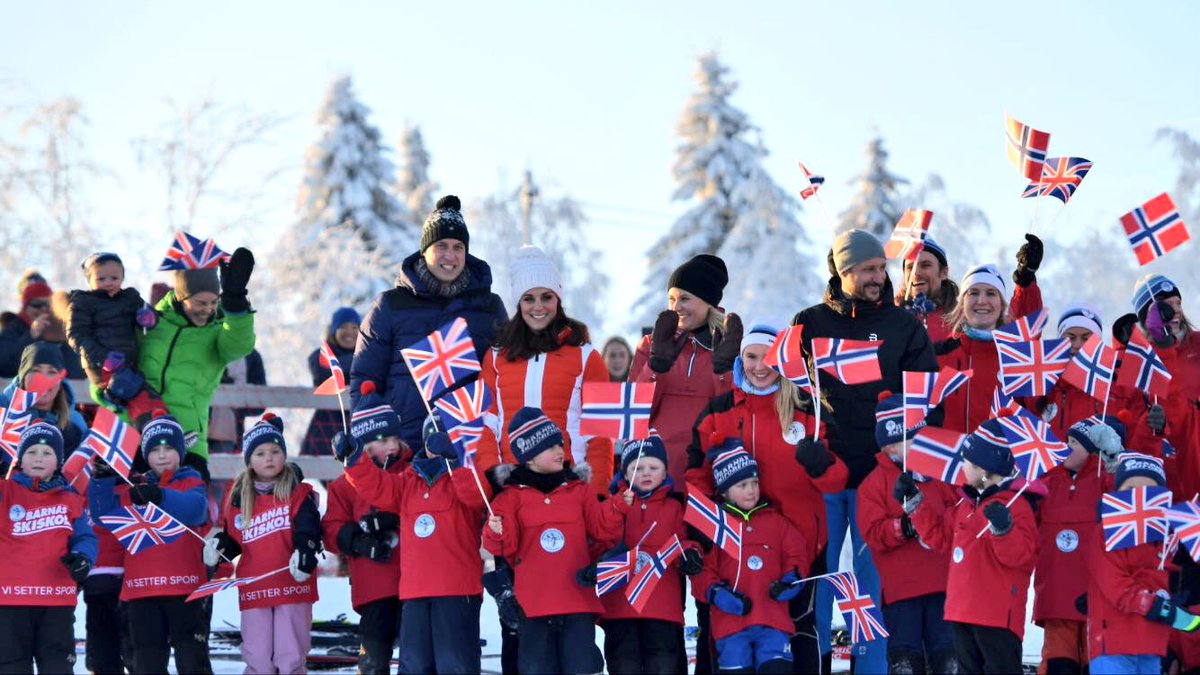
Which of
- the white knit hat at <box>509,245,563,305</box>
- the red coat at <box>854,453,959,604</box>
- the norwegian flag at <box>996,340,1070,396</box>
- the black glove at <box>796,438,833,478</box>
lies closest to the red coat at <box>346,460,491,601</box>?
the white knit hat at <box>509,245,563,305</box>

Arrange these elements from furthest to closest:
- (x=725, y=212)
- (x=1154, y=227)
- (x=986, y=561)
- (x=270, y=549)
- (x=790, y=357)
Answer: (x=725, y=212) → (x=270, y=549) → (x=1154, y=227) → (x=790, y=357) → (x=986, y=561)

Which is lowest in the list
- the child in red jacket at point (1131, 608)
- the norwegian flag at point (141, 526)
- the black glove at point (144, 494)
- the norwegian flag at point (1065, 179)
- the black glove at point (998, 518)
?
the child in red jacket at point (1131, 608)

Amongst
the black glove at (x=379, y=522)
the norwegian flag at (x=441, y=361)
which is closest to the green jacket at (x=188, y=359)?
the black glove at (x=379, y=522)

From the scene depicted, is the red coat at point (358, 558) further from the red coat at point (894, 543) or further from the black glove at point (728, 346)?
the red coat at point (894, 543)

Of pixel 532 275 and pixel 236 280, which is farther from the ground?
pixel 236 280

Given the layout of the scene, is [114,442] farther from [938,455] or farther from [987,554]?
[987,554]

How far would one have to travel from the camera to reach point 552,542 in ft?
22.9

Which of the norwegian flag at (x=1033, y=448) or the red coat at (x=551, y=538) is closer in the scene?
the norwegian flag at (x=1033, y=448)

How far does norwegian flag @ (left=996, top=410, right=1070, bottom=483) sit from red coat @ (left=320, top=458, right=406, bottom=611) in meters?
2.79

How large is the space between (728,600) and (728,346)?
1194mm

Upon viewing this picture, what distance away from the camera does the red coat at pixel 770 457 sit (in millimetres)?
7223

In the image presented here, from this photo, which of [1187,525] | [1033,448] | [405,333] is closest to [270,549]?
[405,333]

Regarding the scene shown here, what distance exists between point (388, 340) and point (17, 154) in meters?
23.0

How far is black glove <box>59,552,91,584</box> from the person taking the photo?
24.0 ft
